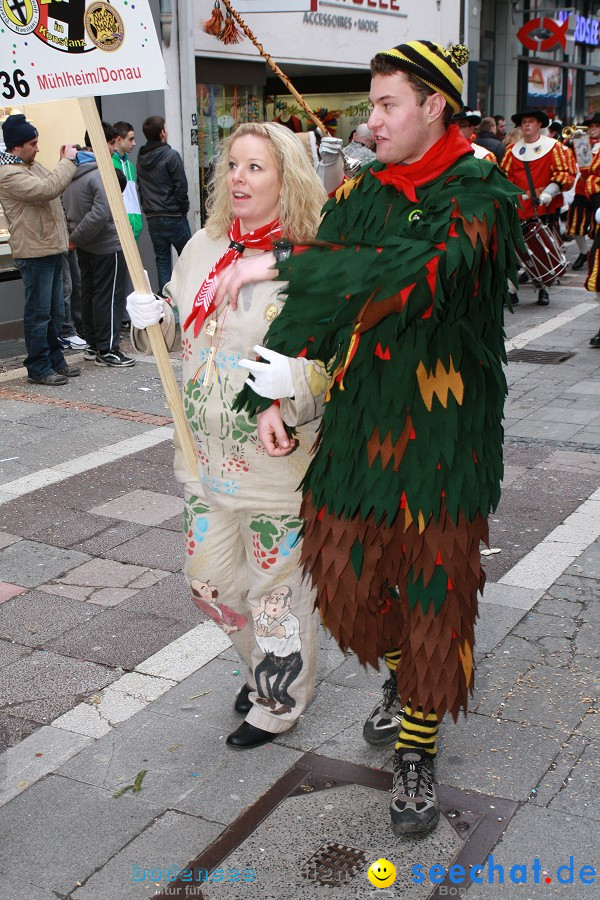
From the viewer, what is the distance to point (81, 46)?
3.18m

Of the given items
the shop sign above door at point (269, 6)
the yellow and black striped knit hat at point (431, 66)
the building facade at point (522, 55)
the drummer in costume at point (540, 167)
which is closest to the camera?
the yellow and black striped knit hat at point (431, 66)

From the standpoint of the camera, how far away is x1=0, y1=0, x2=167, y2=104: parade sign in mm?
3123

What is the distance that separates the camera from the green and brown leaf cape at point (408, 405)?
2533 millimetres

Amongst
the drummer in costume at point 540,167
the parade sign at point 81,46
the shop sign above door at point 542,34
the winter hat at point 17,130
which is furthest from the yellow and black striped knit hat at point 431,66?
the shop sign above door at point 542,34

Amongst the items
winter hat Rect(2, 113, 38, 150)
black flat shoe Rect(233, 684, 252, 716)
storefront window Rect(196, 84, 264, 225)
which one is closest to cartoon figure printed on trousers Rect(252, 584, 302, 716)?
black flat shoe Rect(233, 684, 252, 716)

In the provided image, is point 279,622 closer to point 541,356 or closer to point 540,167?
point 541,356

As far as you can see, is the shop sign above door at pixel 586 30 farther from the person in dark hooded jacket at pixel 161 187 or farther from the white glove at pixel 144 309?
the white glove at pixel 144 309

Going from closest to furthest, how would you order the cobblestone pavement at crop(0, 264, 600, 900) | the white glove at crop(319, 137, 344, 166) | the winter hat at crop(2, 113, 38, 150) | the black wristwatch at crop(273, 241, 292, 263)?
1. the cobblestone pavement at crop(0, 264, 600, 900)
2. the black wristwatch at crop(273, 241, 292, 263)
3. the white glove at crop(319, 137, 344, 166)
4. the winter hat at crop(2, 113, 38, 150)

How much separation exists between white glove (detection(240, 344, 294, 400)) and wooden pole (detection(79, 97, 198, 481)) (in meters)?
0.53

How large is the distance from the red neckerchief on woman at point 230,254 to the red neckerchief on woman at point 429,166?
45 centimetres

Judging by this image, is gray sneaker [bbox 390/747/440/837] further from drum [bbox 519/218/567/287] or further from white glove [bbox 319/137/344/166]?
drum [bbox 519/218/567/287]

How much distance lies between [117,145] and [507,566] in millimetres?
5919

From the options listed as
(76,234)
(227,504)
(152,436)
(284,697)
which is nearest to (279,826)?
(284,697)

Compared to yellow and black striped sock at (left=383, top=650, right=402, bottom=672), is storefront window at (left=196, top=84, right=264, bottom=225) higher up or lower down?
higher up
